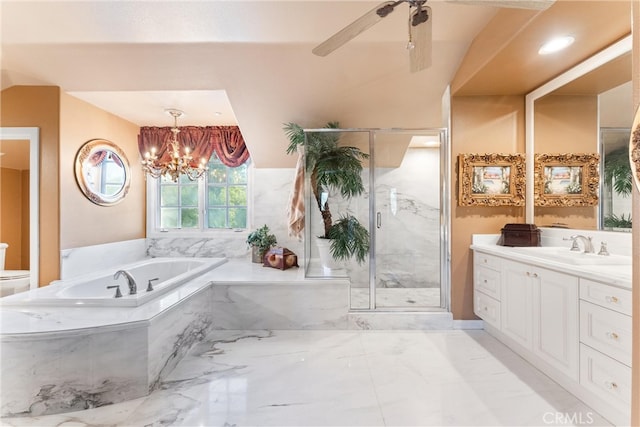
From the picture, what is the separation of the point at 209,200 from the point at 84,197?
4.89 ft

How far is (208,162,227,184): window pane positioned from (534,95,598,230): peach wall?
380 cm

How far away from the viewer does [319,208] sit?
10.9 feet

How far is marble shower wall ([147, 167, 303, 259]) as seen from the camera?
13.8 feet

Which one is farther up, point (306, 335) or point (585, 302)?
point (585, 302)

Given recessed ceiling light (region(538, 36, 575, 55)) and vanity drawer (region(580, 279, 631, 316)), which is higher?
recessed ceiling light (region(538, 36, 575, 55))

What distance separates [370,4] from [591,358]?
2.60 m

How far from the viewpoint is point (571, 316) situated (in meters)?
1.74

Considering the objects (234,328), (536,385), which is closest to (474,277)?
(536,385)

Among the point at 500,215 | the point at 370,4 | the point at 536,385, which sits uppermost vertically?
the point at 370,4

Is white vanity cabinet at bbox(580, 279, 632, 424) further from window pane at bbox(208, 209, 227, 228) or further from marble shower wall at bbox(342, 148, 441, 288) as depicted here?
window pane at bbox(208, 209, 227, 228)

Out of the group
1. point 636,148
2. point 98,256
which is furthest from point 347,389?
point 98,256

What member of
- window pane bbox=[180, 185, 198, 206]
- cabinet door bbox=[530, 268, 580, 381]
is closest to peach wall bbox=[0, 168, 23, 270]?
window pane bbox=[180, 185, 198, 206]

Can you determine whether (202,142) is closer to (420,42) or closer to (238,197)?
(238,197)

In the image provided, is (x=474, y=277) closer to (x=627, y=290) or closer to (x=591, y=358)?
(x=591, y=358)
